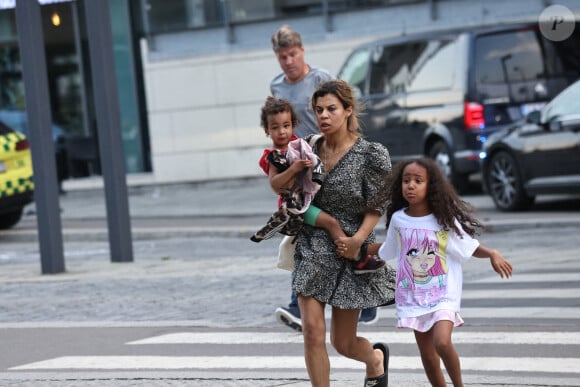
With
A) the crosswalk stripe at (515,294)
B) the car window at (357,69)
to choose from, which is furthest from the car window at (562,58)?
the crosswalk stripe at (515,294)

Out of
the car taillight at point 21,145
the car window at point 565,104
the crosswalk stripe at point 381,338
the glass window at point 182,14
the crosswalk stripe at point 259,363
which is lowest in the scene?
the crosswalk stripe at point 381,338

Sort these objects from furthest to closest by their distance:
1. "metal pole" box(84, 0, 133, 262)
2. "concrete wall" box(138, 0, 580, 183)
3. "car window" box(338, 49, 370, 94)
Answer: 1. "concrete wall" box(138, 0, 580, 183)
2. "car window" box(338, 49, 370, 94)
3. "metal pole" box(84, 0, 133, 262)

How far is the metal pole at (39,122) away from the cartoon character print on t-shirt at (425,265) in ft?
23.7

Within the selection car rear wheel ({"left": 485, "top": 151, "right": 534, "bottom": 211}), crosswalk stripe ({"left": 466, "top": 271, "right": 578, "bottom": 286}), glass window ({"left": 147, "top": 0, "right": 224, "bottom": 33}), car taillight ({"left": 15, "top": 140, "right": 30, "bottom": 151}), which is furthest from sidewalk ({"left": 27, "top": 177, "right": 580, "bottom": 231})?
crosswalk stripe ({"left": 466, "top": 271, "right": 578, "bottom": 286})

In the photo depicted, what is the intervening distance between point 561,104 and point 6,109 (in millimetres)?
15519

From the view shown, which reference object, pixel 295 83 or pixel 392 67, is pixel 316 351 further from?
pixel 392 67

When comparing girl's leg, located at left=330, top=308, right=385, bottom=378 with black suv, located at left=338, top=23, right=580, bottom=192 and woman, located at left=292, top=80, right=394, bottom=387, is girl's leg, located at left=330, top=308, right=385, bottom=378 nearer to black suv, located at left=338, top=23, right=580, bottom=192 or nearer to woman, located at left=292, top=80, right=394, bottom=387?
woman, located at left=292, top=80, right=394, bottom=387

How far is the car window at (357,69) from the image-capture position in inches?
720

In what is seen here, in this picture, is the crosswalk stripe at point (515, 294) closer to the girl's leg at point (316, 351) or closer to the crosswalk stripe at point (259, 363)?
the crosswalk stripe at point (259, 363)

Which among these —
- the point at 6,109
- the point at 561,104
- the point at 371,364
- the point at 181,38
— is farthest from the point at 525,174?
the point at 6,109

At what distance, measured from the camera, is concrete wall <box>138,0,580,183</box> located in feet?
74.9

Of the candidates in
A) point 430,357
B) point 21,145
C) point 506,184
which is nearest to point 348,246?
point 430,357

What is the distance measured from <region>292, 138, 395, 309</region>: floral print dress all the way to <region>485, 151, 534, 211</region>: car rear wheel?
9.30 meters

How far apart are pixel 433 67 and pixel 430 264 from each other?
456 inches
